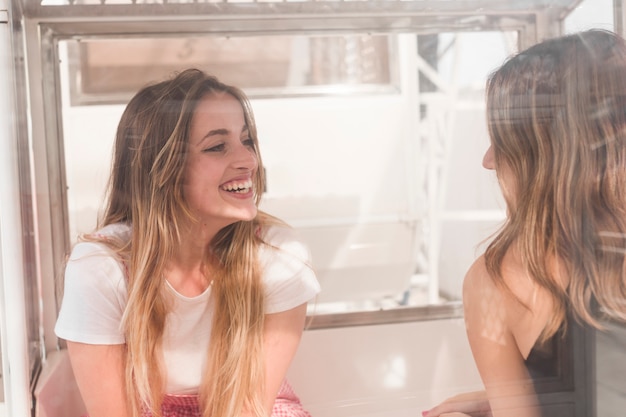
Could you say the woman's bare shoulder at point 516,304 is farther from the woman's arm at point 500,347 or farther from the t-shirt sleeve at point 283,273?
the t-shirt sleeve at point 283,273

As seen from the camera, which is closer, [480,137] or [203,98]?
[203,98]

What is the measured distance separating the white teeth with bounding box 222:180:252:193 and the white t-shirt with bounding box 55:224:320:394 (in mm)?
162

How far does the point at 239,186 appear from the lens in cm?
138

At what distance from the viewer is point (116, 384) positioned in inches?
54.0

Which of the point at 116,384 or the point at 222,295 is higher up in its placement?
the point at 222,295

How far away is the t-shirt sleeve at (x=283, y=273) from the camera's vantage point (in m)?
1.48

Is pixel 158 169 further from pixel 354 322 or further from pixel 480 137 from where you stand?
pixel 354 322

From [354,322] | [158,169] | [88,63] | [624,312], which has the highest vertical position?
[88,63]

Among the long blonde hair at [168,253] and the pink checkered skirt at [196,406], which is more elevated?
the long blonde hair at [168,253]

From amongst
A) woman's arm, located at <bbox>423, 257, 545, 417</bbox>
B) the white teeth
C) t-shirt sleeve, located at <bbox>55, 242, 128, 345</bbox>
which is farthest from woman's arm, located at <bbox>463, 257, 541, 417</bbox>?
t-shirt sleeve, located at <bbox>55, 242, 128, 345</bbox>

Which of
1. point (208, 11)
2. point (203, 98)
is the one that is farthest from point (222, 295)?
point (208, 11)

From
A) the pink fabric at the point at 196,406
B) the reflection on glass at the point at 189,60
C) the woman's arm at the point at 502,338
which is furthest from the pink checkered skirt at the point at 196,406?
the reflection on glass at the point at 189,60

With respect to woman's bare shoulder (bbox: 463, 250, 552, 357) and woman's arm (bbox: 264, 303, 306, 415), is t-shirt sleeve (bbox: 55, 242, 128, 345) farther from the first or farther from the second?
woman's bare shoulder (bbox: 463, 250, 552, 357)

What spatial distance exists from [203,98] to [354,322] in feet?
3.28
